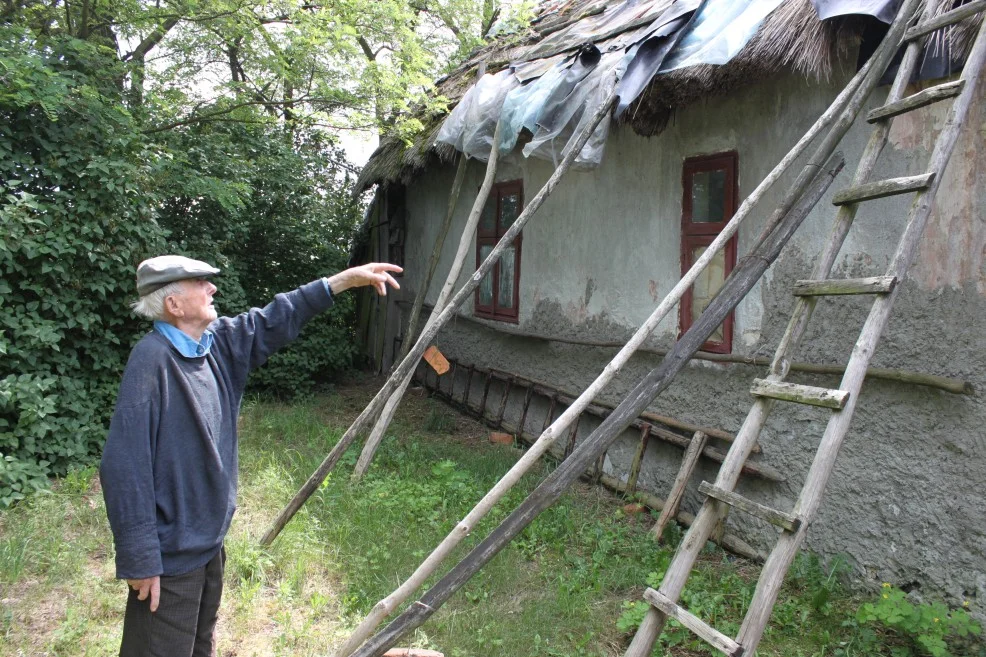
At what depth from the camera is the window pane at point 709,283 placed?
429cm

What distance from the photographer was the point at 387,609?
2734 mm

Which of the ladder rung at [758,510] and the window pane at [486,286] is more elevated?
the window pane at [486,286]

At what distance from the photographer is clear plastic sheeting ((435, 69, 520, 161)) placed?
5129 millimetres

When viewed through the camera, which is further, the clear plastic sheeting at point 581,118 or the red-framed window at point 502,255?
the red-framed window at point 502,255

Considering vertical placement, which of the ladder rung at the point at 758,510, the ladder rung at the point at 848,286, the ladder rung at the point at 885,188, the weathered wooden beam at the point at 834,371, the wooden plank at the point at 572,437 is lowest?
the wooden plank at the point at 572,437

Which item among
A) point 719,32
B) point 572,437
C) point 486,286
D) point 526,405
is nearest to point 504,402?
point 526,405

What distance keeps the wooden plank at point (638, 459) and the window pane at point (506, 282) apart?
2289 mm

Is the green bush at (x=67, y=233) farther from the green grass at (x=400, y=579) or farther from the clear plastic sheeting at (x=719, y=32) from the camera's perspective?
the clear plastic sheeting at (x=719, y=32)

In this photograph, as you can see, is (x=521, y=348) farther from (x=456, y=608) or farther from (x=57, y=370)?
(x=57, y=370)

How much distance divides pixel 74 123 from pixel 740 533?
5442mm

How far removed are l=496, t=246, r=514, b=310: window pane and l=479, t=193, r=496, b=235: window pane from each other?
38 cm

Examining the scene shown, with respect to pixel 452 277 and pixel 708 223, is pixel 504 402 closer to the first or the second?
pixel 452 277

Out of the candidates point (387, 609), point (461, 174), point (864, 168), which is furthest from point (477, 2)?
point (387, 609)

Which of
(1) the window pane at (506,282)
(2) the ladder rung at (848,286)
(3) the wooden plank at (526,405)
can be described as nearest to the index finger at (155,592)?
(2) the ladder rung at (848,286)
